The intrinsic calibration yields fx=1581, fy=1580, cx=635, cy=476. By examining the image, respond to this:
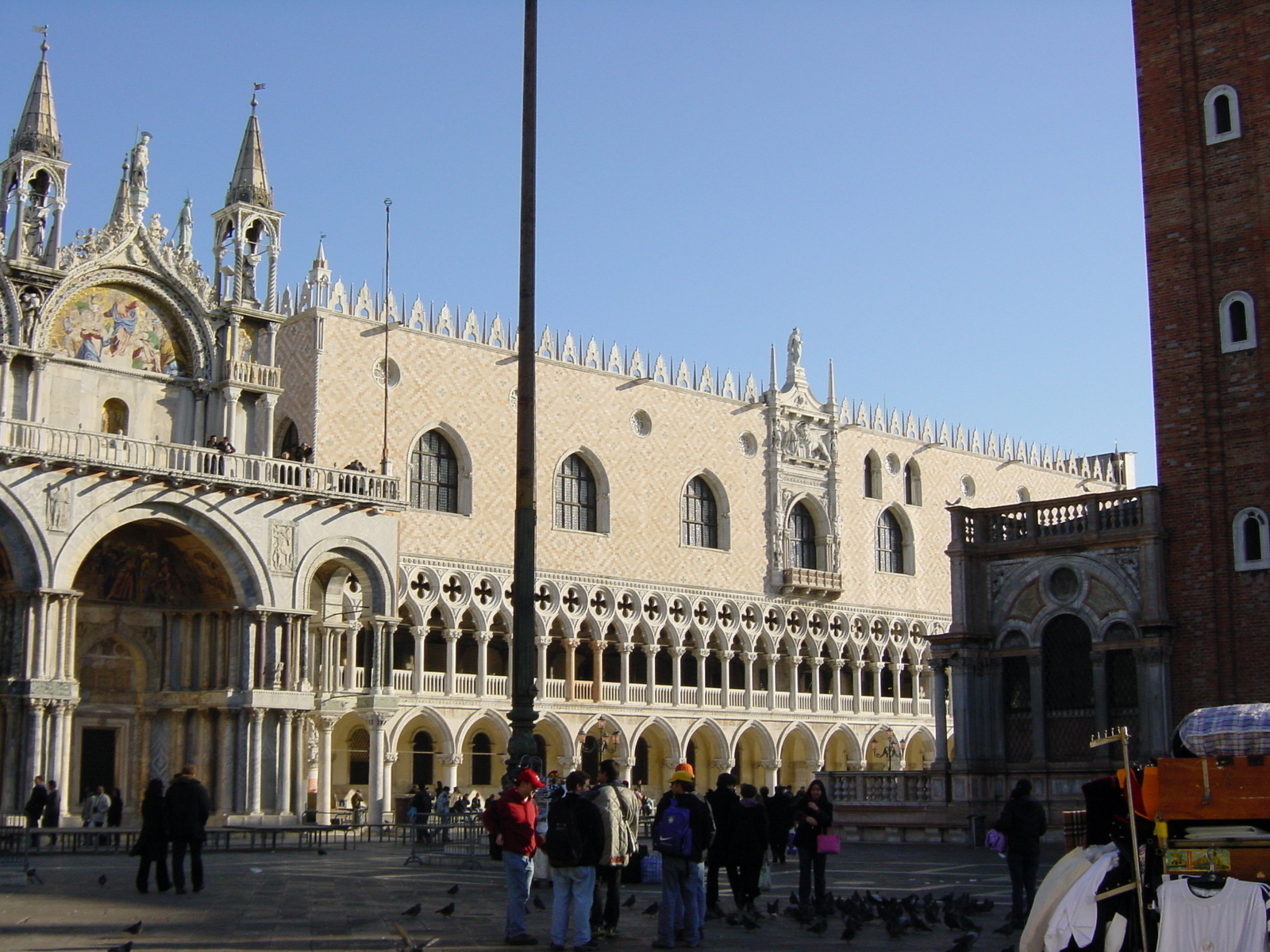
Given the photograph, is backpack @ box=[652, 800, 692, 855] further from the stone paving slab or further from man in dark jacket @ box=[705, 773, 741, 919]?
man in dark jacket @ box=[705, 773, 741, 919]

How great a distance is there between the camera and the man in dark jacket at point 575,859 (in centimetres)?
996

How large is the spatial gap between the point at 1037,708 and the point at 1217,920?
711 inches

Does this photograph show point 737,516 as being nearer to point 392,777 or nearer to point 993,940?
point 392,777

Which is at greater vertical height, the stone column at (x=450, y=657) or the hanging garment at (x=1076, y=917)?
the stone column at (x=450, y=657)

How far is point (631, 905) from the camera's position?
13.3 m

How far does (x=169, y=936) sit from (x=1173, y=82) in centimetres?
A: 2017

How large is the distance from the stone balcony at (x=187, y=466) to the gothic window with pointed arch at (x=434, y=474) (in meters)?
5.76

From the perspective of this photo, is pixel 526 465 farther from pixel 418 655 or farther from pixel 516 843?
pixel 418 655

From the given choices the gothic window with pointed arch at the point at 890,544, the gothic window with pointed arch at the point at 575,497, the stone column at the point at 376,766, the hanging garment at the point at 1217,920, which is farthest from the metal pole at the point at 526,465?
the gothic window with pointed arch at the point at 890,544

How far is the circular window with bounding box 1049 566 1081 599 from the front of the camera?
24.2 meters

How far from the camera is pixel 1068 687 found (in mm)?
24281

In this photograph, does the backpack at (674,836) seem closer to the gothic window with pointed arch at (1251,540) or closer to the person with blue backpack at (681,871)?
the person with blue backpack at (681,871)

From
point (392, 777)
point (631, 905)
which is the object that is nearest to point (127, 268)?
point (392, 777)

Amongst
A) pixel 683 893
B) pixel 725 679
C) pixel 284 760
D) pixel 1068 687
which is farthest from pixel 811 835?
pixel 725 679
